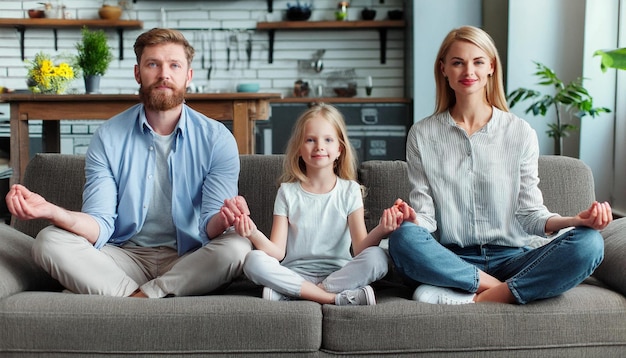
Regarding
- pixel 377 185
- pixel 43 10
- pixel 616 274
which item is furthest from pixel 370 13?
pixel 616 274

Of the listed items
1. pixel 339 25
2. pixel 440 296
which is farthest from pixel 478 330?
pixel 339 25

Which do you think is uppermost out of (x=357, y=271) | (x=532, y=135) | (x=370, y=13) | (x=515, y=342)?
(x=370, y=13)

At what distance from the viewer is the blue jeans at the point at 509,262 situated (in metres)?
2.05

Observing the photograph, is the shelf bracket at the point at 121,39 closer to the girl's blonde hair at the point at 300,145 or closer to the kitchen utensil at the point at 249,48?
the kitchen utensil at the point at 249,48

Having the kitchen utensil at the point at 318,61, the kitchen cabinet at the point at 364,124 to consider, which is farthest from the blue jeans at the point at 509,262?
the kitchen utensil at the point at 318,61

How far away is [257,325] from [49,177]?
1083mm

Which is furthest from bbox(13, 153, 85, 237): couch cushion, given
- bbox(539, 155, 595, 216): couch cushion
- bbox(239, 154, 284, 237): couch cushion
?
bbox(539, 155, 595, 216): couch cushion

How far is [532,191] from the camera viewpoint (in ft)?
7.86

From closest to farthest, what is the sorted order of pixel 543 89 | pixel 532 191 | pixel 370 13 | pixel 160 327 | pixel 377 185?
pixel 160 327, pixel 532 191, pixel 377 185, pixel 543 89, pixel 370 13

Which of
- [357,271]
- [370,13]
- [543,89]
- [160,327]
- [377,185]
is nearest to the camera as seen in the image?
[160,327]

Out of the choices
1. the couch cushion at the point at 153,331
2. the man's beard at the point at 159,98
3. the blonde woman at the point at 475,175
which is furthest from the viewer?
the man's beard at the point at 159,98

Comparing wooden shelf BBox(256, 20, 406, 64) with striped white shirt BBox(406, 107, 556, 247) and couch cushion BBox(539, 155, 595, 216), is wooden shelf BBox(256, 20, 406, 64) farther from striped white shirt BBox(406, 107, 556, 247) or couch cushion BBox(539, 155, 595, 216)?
striped white shirt BBox(406, 107, 556, 247)

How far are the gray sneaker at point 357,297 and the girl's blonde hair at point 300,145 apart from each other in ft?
1.49

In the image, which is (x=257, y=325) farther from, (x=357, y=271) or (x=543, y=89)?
(x=543, y=89)
